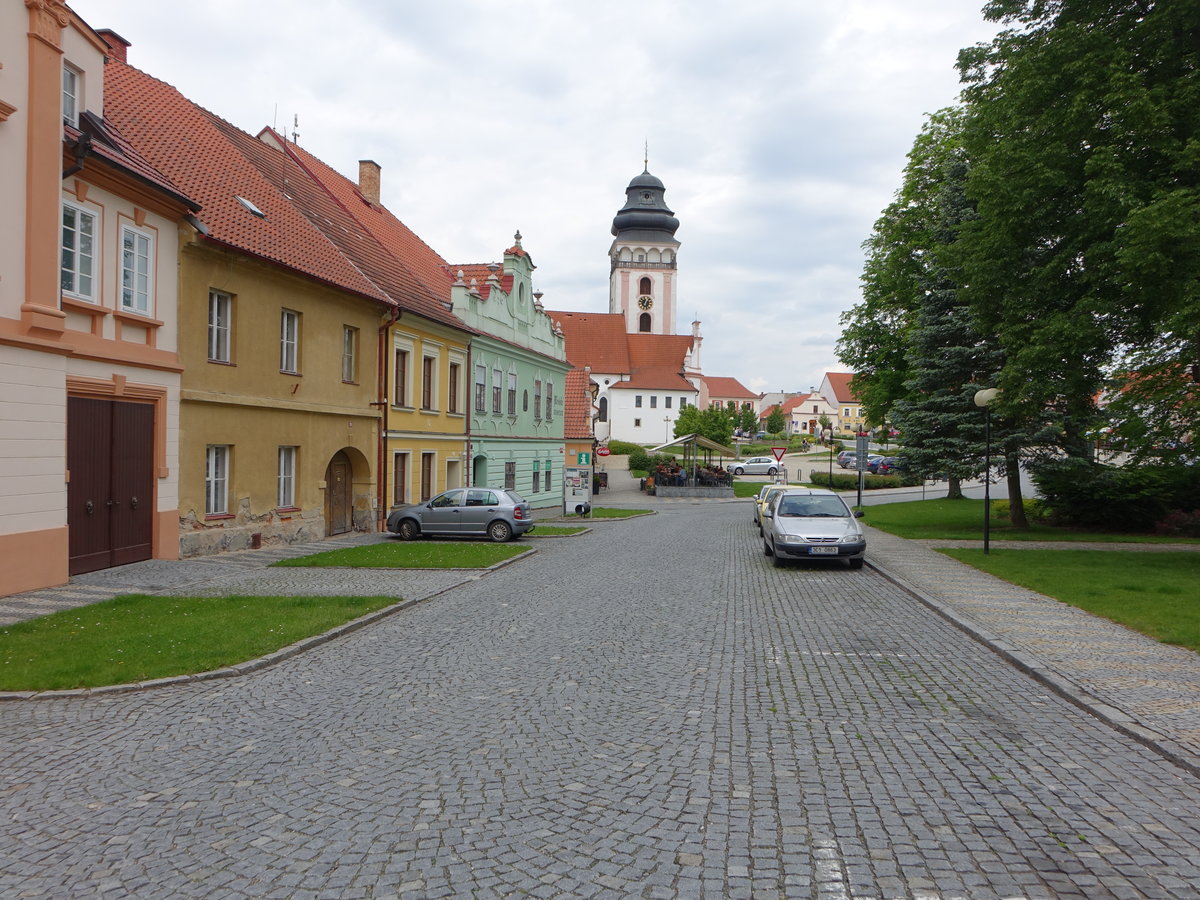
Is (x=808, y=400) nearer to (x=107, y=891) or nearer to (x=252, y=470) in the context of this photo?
(x=252, y=470)

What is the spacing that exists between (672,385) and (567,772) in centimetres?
9557

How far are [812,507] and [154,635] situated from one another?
12981mm

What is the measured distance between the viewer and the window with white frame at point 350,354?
22766mm

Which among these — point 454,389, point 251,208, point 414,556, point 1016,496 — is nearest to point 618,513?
point 454,389

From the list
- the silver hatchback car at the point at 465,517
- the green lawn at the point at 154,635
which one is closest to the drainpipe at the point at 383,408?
the silver hatchback car at the point at 465,517

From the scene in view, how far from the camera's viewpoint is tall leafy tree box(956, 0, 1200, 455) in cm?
1520

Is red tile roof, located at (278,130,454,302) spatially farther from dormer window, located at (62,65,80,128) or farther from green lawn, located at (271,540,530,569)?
dormer window, located at (62,65,80,128)

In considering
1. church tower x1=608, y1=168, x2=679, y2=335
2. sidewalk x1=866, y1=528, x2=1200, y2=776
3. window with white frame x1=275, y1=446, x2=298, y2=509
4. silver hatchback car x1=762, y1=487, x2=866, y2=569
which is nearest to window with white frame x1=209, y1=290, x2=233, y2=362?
window with white frame x1=275, y1=446, x2=298, y2=509

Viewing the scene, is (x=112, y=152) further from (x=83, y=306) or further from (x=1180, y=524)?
(x=1180, y=524)

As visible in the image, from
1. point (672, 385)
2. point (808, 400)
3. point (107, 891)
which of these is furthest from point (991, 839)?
point (808, 400)

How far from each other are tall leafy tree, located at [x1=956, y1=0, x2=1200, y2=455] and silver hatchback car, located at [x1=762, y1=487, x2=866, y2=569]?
182 inches

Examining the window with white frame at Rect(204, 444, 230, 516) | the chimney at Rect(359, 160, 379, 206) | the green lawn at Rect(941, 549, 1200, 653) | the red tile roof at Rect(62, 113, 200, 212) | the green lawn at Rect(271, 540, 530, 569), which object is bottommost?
the green lawn at Rect(941, 549, 1200, 653)

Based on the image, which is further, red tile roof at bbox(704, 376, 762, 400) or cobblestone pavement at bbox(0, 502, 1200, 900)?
red tile roof at bbox(704, 376, 762, 400)

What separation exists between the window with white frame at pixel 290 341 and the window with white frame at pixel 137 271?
437cm
